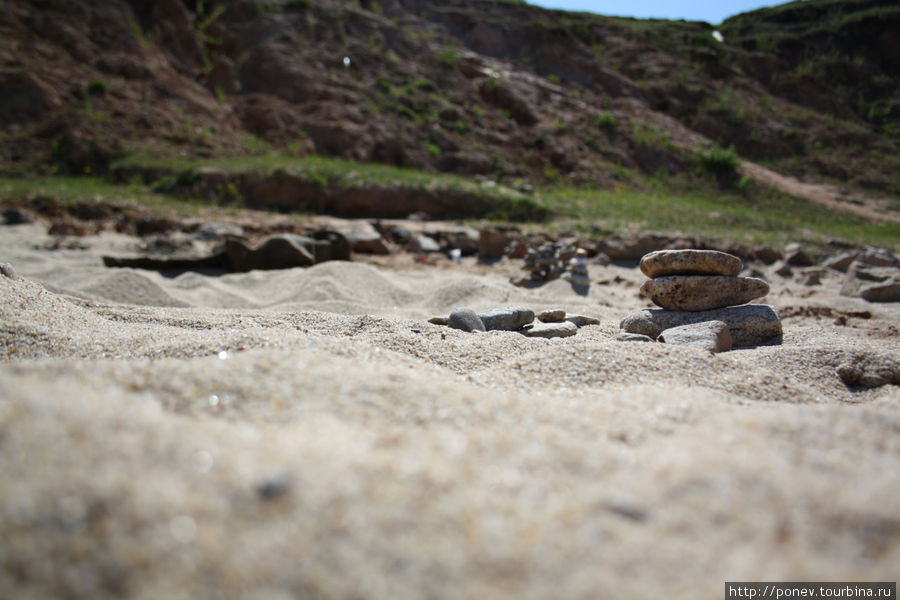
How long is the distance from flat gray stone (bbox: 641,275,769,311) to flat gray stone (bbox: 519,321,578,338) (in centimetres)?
88

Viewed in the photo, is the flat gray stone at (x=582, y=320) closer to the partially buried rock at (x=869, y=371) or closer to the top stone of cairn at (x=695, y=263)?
the top stone of cairn at (x=695, y=263)

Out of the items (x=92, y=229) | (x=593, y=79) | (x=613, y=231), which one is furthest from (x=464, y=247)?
(x=593, y=79)

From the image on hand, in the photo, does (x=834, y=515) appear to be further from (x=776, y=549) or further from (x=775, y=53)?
(x=775, y=53)

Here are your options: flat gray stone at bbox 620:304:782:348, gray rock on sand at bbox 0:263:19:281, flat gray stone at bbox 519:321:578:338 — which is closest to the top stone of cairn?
flat gray stone at bbox 620:304:782:348

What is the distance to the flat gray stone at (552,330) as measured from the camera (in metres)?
3.19

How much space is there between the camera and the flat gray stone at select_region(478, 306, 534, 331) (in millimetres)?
3322

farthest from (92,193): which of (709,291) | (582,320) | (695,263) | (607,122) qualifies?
(607,122)

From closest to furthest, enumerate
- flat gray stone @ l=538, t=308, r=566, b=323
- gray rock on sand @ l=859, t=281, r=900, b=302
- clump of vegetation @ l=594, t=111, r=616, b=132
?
flat gray stone @ l=538, t=308, r=566, b=323 → gray rock on sand @ l=859, t=281, r=900, b=302 → clump of vegetation @ l=594, t=111, r=616, b=132

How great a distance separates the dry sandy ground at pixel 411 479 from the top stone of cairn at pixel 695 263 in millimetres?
1592

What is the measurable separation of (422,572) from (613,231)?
7787mm

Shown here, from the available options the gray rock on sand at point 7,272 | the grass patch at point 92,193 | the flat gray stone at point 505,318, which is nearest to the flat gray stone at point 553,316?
the flat gray stone at point 505,318

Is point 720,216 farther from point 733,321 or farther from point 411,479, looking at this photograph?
point 411,479

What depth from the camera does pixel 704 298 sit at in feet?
12.0

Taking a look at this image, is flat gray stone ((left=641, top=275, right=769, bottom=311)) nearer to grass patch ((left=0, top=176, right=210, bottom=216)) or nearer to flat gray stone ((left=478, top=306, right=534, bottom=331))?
flat gray stone ((left=478, top=306, right=534, bottom=331))
